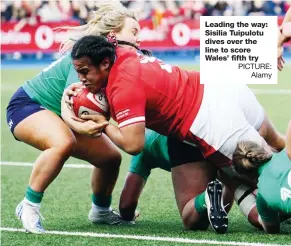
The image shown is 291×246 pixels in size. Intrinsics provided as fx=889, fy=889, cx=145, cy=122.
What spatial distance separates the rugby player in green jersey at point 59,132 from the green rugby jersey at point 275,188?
3.82 feet

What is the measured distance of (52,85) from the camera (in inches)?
256

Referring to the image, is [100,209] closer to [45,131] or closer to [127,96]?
[45,131]

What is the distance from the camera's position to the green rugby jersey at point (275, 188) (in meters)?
5.67

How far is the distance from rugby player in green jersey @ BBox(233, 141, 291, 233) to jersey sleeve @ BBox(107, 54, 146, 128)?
81cm

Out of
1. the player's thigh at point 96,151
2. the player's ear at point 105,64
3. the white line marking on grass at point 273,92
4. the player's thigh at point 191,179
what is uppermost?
the player's ear at point 105,64

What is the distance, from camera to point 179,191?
6.38 meters

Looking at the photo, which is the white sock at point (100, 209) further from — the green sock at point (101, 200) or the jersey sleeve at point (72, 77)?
the jersey sleeve at point (72, 77)

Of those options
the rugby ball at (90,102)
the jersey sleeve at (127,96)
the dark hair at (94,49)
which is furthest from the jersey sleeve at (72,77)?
the jersey sleeve at (127,96)

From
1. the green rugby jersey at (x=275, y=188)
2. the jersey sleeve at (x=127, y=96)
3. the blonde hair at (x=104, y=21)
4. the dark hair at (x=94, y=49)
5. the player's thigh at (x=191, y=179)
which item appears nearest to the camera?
the green rugby jersey at (x=275, y=188)

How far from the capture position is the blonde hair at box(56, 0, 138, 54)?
645 cm

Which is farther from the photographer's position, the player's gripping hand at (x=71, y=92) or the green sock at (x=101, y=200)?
the green sock at (x=101, y=200)

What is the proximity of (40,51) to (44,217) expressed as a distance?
1873 cm

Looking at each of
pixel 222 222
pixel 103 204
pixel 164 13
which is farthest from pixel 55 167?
pixel 164 13

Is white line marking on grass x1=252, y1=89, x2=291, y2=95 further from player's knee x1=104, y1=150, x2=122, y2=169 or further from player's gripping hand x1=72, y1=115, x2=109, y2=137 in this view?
player's gripping hand x1=72, y1=115, x2=109, y2=137
